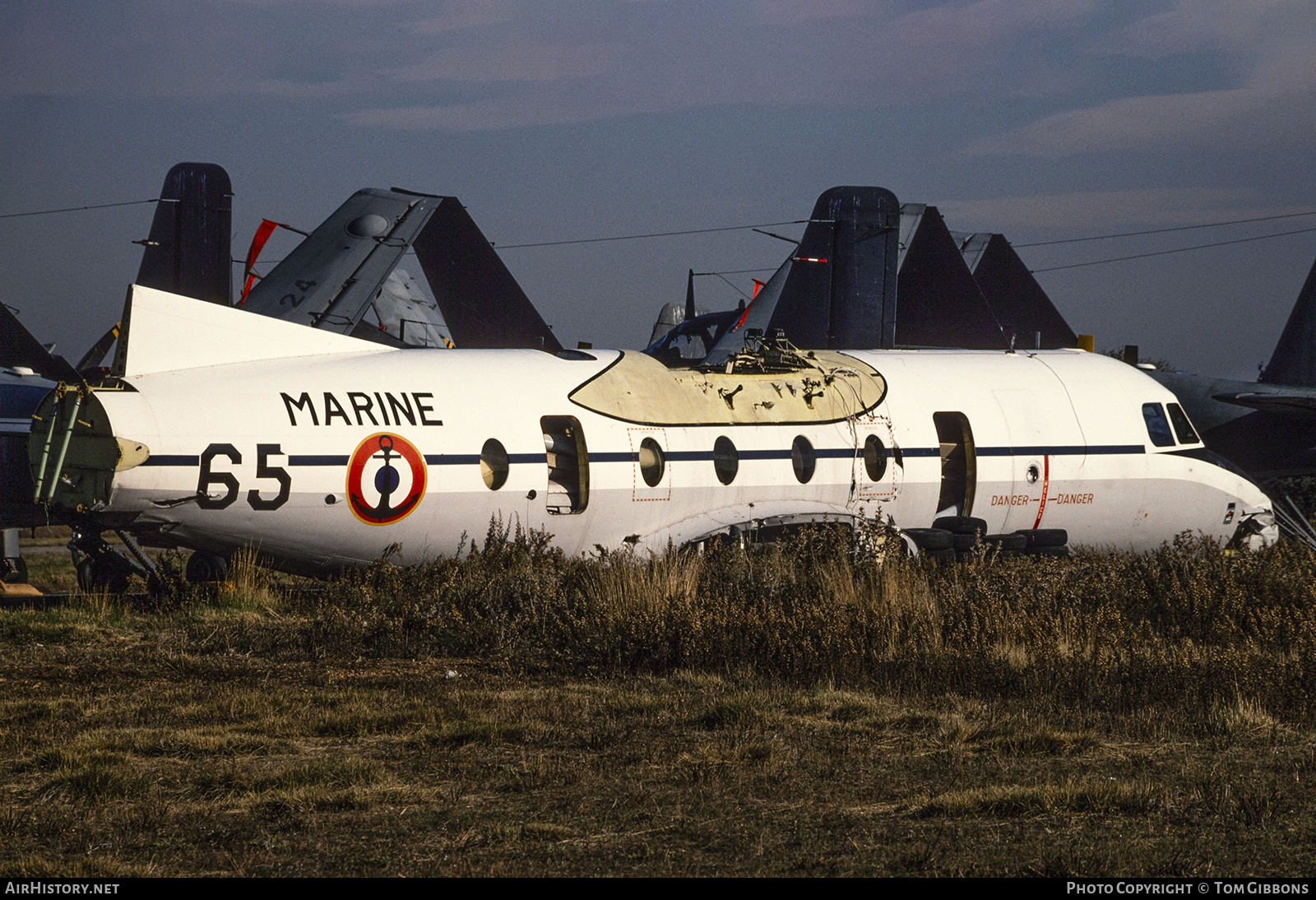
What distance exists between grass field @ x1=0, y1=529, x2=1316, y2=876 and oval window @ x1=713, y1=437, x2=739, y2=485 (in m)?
1.18

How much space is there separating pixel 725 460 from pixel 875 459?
2.36 m

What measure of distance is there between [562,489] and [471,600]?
1930 millimetres

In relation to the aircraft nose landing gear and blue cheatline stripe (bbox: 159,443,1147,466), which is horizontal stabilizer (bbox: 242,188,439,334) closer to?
the aircraft nose landing gear

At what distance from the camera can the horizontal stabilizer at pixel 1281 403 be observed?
78.8 feet

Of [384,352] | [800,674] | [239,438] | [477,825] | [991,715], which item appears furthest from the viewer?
[384,352]

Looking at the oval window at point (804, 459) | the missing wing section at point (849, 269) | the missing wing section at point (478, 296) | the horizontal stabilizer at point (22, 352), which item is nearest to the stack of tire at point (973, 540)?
the oval window at point (804, 459)

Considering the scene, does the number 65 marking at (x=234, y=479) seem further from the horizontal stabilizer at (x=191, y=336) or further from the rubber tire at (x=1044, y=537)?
the rubber tire at (x=1044, y=537)

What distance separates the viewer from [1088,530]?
1978cm

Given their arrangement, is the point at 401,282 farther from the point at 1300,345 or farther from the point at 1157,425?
the point at 1157,425

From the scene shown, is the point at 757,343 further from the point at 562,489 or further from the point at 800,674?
the point at 800,674

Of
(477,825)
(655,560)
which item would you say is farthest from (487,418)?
(477,825)

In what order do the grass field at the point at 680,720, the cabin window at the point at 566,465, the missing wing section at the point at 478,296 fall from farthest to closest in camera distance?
the missing wing section at the point at 478,296, the cabin window at the point at 566,465, the grass field at the point at 680,720

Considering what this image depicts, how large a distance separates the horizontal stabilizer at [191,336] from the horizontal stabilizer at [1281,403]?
1714 centimetres

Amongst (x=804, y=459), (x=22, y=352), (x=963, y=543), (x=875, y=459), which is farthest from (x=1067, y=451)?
(x=22, y=352)
